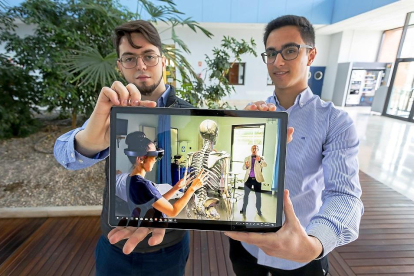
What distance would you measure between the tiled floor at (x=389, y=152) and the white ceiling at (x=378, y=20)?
3366 millimetres

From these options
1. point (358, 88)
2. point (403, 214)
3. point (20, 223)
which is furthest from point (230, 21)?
point (20, 223)

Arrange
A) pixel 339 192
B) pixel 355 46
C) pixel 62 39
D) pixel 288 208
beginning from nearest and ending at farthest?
pixel 288 208 < pixel 339 192 < pixel 62 39 < pixel 355 46

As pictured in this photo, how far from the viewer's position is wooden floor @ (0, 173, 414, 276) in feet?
5.68

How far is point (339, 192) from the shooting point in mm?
779

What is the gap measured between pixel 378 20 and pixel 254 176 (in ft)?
33.5

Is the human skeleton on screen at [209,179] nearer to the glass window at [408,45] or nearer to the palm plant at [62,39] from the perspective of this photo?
the palm plant at [62,39]

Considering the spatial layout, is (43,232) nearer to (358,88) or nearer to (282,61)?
(282,61)

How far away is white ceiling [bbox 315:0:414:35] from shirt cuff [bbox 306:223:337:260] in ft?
25.5

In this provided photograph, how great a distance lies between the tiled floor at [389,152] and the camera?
11.2ft

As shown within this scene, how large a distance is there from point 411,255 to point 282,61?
2.31m

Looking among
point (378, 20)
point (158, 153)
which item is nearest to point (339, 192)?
point (158, 153)

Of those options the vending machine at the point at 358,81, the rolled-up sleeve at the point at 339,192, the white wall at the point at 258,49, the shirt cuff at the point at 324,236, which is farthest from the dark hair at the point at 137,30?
the vending machine at the point at 358,81

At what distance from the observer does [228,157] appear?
0.69m

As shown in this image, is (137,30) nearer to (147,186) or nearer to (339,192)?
(147,186)
